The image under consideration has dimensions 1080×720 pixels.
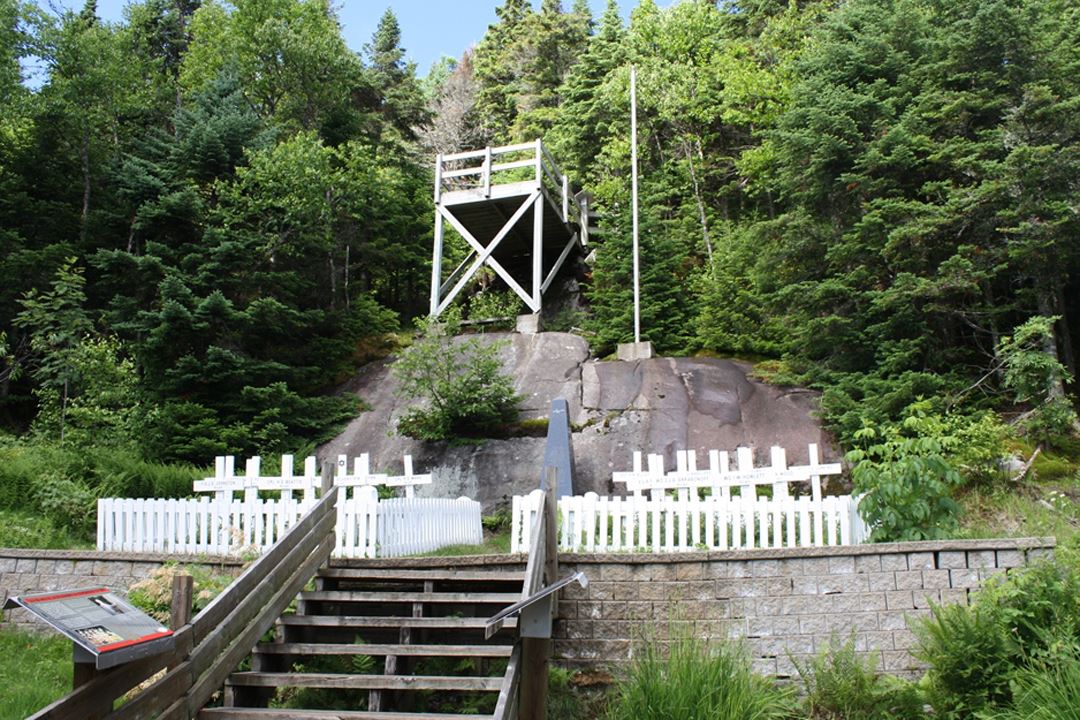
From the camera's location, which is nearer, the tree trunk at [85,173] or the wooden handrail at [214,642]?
the wooden handrail at [214,642]

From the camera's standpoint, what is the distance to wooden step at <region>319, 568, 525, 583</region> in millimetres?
6973

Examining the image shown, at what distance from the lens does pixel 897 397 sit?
40.6ft

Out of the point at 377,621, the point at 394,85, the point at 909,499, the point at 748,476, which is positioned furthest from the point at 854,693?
the point at 394,85

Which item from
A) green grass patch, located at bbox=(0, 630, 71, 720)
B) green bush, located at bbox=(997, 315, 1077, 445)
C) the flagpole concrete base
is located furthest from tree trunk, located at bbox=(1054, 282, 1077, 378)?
green grass patch, located at bbox=(0, 630, 71, 720)

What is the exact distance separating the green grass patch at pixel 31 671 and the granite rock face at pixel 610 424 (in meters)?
7.15

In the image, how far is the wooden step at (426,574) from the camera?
22.9 feet

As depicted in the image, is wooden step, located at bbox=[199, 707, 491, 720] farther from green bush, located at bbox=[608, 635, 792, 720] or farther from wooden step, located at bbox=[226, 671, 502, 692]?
green bush, located at bbox=[608, 635, 792, 720]

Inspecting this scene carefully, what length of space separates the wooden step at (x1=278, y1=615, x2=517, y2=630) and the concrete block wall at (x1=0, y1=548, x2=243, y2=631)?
1404mm

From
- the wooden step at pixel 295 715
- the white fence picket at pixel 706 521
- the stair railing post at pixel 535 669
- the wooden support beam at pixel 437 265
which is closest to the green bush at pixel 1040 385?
the white fence picket at pixel 706 521

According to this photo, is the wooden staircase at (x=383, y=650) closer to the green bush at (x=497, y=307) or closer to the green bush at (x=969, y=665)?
the green bush at (x=969, y=665)

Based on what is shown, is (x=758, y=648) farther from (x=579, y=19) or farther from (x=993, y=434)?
(x=579, y=19)

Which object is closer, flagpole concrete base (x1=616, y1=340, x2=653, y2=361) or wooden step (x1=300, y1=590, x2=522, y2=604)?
wooden step (x1=300, y1=590, x2=522, y2=604)

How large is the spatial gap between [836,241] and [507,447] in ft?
22.3

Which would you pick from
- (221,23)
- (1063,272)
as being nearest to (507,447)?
(1063,272)
